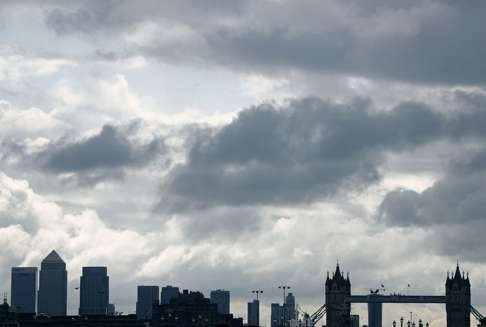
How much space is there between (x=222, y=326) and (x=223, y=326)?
20.2 inches

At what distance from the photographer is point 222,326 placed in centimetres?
15625

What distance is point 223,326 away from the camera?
156750 millimetres
